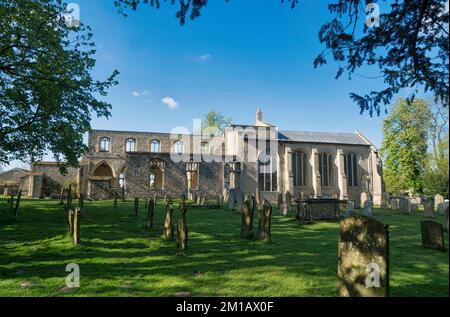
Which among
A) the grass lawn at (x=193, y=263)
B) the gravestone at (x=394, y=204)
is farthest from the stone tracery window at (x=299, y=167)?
the grass lawn at (x=193, y=263)

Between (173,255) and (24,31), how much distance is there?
9686 millimetres

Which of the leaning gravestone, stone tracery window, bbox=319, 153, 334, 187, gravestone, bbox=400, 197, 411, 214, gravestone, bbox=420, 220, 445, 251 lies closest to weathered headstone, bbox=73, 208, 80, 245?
the leaning gravestone

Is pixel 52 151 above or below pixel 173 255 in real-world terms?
above

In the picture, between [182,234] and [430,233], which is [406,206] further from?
[182,234]

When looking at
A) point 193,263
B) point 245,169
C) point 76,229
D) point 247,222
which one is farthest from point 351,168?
point 76,229

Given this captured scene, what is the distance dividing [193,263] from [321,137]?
3194 cm

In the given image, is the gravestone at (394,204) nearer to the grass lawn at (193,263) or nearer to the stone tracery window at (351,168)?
the grass lawn at (193,263)

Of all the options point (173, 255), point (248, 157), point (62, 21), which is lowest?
point (173, 255)

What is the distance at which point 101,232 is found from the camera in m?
8.86

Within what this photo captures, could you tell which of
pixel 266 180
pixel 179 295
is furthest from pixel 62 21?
pixel 266 180

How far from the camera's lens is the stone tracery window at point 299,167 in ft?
103

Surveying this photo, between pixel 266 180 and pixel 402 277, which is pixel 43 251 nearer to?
pixel 402 277

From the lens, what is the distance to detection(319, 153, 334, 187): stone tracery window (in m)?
32.0

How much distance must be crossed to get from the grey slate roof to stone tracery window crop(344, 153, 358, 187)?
74.0 inches
